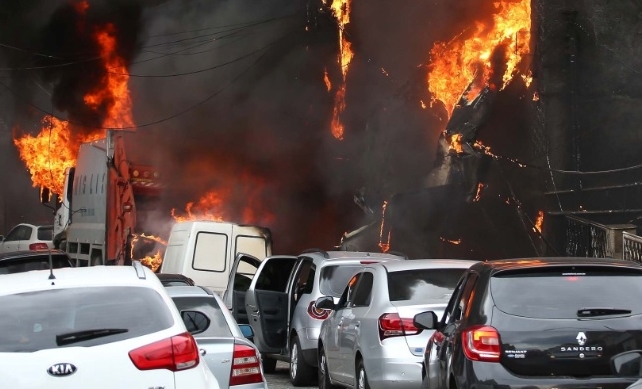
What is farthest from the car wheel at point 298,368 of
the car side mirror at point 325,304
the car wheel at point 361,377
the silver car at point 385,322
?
the car wheel at point 361,377

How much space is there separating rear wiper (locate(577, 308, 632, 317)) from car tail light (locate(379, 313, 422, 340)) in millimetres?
2940

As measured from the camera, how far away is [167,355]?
241 inches

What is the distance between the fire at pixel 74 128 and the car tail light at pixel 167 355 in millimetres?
27430

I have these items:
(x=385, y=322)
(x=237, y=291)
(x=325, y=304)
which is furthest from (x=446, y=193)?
(x=385, y=322)

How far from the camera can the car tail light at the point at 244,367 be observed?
861 cm

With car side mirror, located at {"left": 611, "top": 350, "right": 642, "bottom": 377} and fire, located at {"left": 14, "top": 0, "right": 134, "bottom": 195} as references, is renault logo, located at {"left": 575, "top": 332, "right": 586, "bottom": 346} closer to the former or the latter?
car side mirror, located at {"left": 611, "top": 350, "right": 642, "bottom": 377}

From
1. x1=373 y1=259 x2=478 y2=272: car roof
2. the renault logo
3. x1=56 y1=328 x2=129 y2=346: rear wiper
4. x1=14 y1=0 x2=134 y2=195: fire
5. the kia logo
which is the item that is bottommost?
the kia logo

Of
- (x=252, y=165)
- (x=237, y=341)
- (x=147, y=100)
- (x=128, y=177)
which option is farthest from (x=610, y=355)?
(x=147, y=100)

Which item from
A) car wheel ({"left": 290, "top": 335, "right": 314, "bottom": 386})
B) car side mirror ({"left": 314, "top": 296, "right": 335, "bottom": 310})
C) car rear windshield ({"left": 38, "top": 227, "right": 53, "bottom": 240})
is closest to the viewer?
car side mirror ({"left": 314, "top": 296, "right": 335, "bottom": 310})

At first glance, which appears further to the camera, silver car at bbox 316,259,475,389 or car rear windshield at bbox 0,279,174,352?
silver car at bbox 316,259,475,389

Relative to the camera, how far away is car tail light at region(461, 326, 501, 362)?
724 cm

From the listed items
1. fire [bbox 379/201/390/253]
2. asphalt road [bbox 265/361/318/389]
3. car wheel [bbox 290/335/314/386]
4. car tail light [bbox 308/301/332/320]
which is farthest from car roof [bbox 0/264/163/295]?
fire [bbox 379/201/390/253]

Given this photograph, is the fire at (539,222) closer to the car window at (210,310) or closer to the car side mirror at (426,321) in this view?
the car window at (210,310)

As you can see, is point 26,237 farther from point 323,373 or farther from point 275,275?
point 323,373
